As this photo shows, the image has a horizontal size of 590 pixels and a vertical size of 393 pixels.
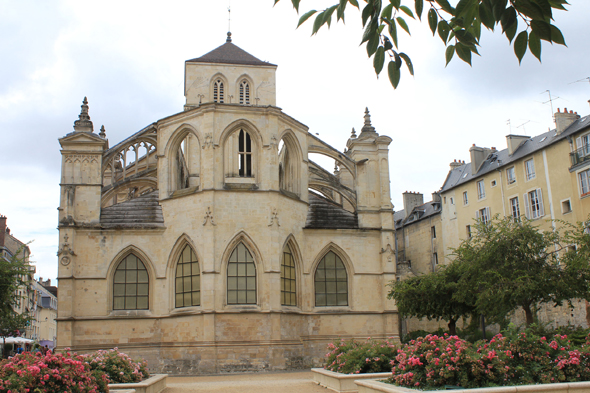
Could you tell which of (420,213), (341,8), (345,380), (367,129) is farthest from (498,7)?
(420,213)

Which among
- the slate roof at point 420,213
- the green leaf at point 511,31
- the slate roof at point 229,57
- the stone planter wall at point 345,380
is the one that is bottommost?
the stone planter wall at point 345,380

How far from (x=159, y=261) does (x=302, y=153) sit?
7.20m

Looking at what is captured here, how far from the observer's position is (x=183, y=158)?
25000 mm

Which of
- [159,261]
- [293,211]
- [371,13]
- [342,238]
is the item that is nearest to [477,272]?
[342,238]

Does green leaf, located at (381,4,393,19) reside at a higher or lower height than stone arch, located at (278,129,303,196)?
lower

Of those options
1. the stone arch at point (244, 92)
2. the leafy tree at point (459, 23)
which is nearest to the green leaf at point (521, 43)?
the leafy tree at point (459, 23)

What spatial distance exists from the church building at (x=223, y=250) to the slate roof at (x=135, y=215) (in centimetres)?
5

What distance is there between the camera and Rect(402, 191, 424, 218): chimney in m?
49.1

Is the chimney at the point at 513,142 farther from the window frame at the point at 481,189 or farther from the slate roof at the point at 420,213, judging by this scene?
the slate roof at the point at 420,213

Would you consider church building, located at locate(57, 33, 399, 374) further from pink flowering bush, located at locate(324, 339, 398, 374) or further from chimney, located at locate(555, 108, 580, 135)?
chimney, located at locate(555, 108, 580, 135)

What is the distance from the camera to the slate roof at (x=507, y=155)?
31778 mm

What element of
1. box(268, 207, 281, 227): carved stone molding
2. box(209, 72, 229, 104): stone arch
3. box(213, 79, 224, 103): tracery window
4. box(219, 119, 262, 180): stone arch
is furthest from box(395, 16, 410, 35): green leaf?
box(213, 79, 224, 103): tracery window

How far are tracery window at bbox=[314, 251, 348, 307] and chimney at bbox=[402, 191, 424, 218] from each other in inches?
1006

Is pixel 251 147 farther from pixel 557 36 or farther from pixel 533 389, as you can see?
pixel 557 36
